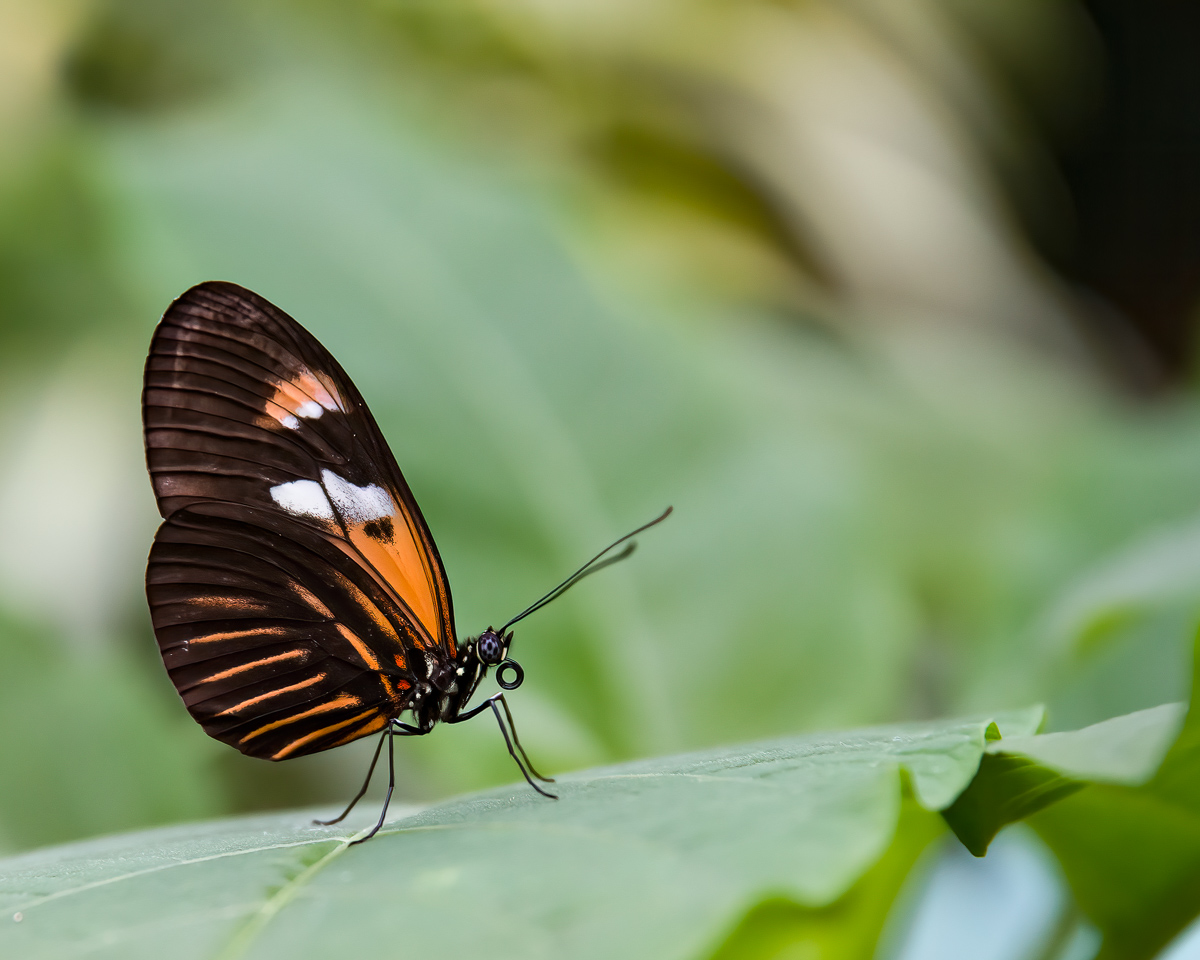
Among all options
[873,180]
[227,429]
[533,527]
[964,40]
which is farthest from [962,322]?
[227,429]

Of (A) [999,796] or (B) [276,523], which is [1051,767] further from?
(B) [276,523]

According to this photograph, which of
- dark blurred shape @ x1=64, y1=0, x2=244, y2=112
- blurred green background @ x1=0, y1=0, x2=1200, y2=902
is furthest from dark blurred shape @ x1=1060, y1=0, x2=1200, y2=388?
dark blurred shape @ x1=64, y1=0, x2=244, y2=112

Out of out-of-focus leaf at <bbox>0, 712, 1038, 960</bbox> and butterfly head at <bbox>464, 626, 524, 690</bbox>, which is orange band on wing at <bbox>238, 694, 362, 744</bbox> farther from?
out-of-focus leaf at <bbox>0, 712, 1038, 960</bbox>

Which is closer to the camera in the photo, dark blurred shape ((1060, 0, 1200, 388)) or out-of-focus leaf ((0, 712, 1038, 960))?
out-of-focus leaf ((0, 712, 1038, 960))

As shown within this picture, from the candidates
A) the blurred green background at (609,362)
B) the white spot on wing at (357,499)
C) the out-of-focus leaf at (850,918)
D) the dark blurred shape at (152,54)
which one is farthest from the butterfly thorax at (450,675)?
the dark blurred shape at (152,54)

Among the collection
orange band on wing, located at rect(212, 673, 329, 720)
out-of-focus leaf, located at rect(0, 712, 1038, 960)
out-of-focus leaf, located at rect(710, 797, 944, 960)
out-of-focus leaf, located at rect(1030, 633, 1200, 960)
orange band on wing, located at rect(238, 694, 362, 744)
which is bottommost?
out-of-focus leaf, located at rect(1030, 633, 1200, 960)

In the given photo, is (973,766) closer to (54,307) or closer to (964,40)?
(54,307)
